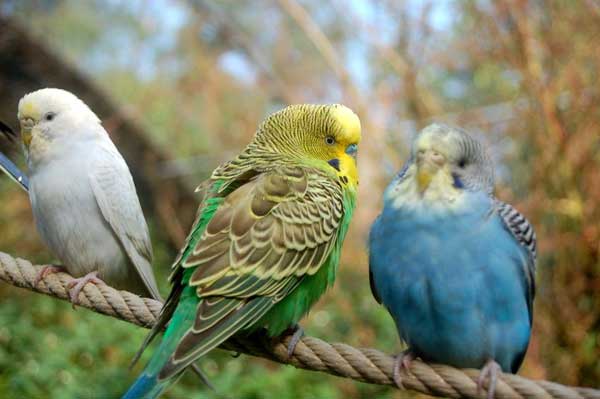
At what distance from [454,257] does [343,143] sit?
0.79 meters

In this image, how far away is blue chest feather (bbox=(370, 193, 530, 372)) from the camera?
204cm

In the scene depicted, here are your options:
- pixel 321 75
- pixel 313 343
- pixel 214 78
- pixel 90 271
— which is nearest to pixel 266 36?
pixel 214 78

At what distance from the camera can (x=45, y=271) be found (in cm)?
294

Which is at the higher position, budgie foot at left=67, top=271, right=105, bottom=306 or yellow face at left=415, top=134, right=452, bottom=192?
yellow face at left=415, top=134, right=452, bottom=192

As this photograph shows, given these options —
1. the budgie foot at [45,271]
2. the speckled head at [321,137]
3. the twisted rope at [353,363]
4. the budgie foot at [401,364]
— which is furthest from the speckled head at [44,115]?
the budgie foot at [401,364]

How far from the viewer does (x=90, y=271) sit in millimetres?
2975

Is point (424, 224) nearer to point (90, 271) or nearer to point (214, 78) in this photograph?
point (90, 271)

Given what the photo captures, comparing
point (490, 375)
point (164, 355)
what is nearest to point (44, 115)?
point (164, 355)

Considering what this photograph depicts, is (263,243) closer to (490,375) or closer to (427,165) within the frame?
(427,165)

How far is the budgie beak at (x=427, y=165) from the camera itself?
204 centimetres

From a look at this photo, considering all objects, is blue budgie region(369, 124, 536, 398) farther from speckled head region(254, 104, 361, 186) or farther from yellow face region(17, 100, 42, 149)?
yellow face region(17, 100, 42, 149)

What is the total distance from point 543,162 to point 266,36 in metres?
5.59

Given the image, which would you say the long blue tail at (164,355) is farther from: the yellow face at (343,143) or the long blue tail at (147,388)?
the yellow face at (343,143)

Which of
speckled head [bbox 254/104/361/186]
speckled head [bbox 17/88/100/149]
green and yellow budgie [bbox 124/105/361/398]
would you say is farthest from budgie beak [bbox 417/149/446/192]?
speckled head [bbox 17/88/100/149]
